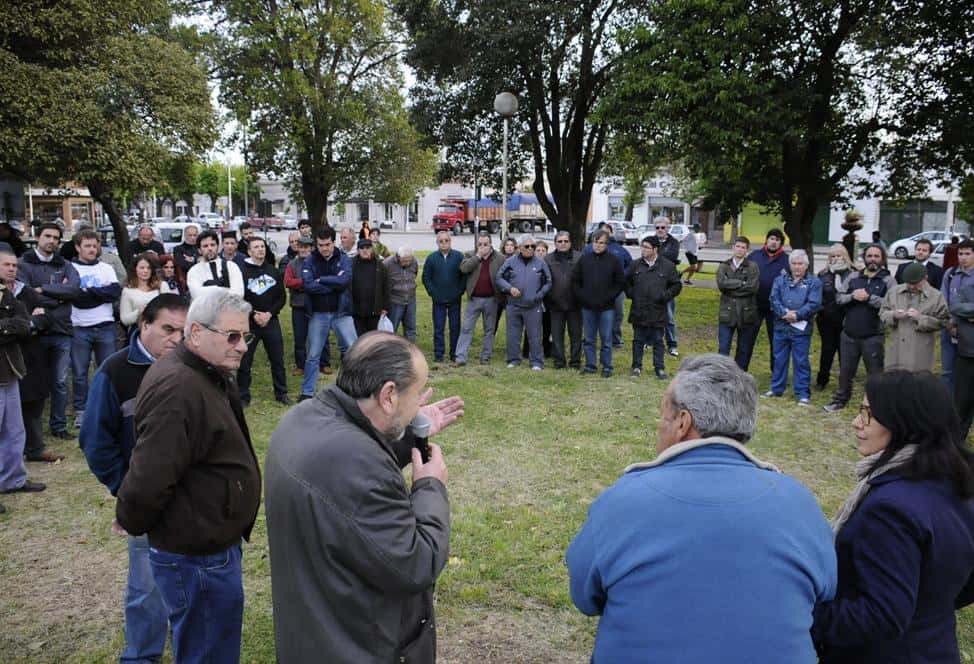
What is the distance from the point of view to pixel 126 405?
3227 mm

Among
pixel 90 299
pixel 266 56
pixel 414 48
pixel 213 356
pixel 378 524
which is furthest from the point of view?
pixel 266 56

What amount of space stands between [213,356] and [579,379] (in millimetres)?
7490

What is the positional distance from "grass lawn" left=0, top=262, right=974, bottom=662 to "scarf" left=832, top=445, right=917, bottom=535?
1944mm

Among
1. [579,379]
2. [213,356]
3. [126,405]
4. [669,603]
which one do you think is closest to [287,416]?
[213,356]

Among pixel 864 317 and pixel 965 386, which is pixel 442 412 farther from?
pixel 864 317

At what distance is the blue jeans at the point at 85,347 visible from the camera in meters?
7.50

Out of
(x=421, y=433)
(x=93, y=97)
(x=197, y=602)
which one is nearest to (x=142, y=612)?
(x=197, y=602)

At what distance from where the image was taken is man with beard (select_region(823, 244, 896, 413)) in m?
8.37

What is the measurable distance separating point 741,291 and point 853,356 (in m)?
1.59

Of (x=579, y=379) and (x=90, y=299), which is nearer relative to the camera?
(x=90, y=299)

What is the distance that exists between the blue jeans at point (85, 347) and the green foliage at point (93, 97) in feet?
11.2

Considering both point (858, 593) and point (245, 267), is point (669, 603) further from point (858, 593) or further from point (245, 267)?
point (245, 267)

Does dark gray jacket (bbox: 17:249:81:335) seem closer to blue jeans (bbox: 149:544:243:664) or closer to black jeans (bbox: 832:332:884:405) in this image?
blue jeans (bbox: 149:544:243:664)

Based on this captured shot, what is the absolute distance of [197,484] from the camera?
9.05 feet
